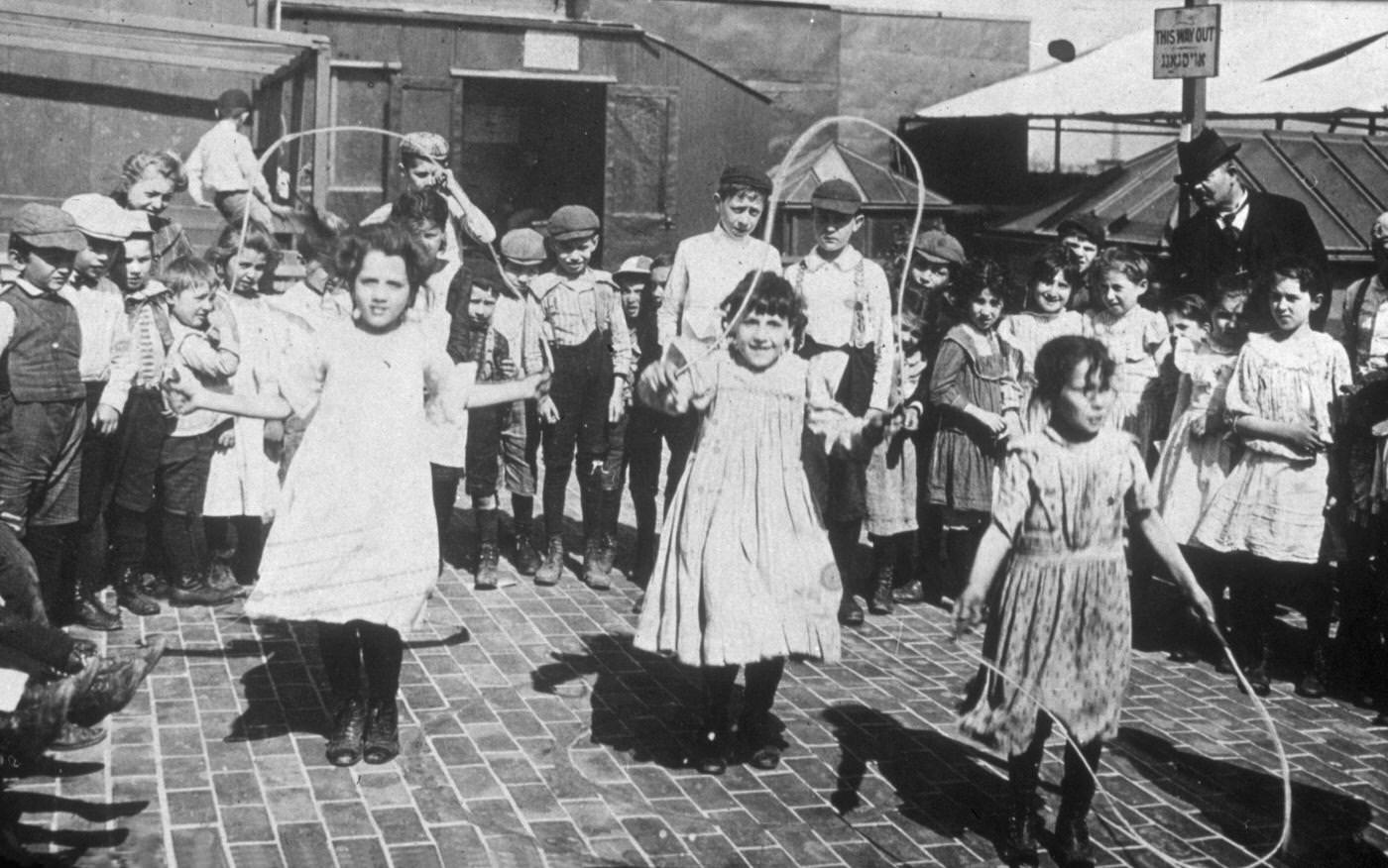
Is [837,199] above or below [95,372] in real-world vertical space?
above

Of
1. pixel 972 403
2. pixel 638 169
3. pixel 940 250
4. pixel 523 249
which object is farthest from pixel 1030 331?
pixel 638 169

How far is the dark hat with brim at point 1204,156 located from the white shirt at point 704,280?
2185mm

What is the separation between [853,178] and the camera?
18.0m

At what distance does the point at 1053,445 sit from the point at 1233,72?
32.7 ft

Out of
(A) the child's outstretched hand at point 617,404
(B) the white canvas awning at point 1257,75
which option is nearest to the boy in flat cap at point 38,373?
(A) the child's outstretched hand at point 617,404

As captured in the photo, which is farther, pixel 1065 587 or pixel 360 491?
pixel 360 491

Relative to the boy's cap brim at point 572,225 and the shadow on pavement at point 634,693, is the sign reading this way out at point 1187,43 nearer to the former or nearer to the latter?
the boy's cap brim at point 572,225

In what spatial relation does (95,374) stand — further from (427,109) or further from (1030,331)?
(427,109)

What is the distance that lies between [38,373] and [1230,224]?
5.66m

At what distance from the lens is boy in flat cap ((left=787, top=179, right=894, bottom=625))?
7.52 m

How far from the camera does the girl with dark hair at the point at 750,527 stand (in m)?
5.48

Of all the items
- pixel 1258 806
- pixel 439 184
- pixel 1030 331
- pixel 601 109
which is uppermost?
pixel 601 109

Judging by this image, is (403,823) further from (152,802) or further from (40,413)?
(40,413)

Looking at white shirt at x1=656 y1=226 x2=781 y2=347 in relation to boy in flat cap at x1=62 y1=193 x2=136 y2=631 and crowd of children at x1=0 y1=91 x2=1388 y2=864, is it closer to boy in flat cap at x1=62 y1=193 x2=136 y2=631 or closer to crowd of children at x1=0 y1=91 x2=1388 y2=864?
crowd of children at x1=0 y1=91 x2=1388 y2=864
